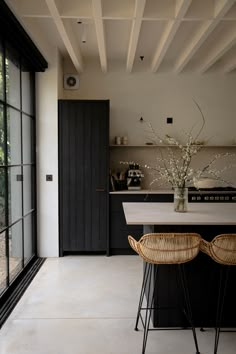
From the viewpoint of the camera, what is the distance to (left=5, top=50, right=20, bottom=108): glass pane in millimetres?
3389

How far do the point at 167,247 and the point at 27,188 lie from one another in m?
2.53

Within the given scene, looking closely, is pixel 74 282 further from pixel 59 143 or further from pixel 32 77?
pixel 32 77

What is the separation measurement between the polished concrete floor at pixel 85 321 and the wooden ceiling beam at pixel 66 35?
278 centimetres

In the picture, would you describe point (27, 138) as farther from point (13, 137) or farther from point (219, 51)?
point (219, 51)

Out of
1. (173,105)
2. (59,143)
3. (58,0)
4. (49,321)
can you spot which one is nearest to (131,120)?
(173,105)

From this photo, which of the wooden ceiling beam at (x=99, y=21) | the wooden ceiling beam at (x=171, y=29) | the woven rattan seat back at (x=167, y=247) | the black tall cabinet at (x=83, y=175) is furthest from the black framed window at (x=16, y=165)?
the wooden ceiling beam at (x=171, y=29)

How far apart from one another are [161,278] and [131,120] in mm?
3154

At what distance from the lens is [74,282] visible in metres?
3.80

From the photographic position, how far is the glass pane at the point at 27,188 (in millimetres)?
4211

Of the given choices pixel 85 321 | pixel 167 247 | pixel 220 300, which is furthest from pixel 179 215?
pixel 85 321

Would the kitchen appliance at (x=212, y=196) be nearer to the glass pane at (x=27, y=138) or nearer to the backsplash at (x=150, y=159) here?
the backsplash at (x=150, y=159)

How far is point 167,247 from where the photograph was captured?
7.86ft

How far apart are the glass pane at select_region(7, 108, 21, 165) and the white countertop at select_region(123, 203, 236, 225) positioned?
4.50 feet

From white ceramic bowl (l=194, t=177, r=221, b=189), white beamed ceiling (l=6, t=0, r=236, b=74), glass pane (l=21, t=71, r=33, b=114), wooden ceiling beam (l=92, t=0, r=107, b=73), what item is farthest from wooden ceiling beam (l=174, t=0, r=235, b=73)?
glass pane (l=21, t=71, r=33, b=114)
